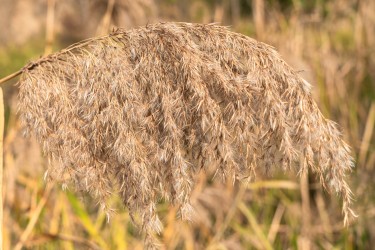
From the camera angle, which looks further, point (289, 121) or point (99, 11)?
point (99, 11)

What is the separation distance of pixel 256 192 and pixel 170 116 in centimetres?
239

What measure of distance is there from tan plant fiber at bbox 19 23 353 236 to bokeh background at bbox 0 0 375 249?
41.4 inches

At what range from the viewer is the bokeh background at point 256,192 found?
323 cm

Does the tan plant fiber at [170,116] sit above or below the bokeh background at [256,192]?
above

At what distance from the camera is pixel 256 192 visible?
152 inches

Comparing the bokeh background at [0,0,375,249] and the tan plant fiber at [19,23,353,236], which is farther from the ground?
the tan plant fiber at [19,23,353,236]

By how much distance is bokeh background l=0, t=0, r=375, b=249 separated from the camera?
3.23 metres

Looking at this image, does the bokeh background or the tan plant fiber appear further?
the bokeh background

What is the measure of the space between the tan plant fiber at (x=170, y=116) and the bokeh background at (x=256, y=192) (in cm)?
105

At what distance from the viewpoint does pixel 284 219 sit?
4066mm

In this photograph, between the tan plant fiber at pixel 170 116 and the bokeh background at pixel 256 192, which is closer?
the tan plant fiber at pixel 170 116

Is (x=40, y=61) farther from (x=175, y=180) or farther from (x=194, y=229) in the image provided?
(x=194, y=229)

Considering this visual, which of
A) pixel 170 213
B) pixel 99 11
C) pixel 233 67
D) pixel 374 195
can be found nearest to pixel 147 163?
pixel 233 67

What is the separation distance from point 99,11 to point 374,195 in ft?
5.35
